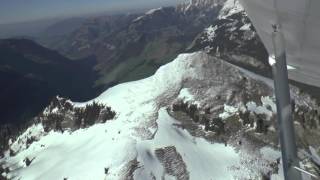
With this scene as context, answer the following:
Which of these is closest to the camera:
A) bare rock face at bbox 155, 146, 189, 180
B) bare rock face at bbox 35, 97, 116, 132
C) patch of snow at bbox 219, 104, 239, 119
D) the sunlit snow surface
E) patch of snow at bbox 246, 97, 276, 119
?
bare rock face at bbox 155, 146, 189, 180

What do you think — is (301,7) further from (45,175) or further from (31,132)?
(31,132)

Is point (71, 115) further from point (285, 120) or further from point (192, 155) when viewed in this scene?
point (285, 120)

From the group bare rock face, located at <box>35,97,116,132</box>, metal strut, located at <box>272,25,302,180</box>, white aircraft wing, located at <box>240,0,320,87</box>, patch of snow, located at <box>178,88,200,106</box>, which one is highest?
white aircraft wing, located at <box>240,0,320,87</box>

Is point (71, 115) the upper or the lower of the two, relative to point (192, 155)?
lower

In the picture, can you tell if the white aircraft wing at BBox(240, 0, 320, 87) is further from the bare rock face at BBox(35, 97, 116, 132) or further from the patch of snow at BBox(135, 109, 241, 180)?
the bare rock face at BBox(35, 97, 116, 132)

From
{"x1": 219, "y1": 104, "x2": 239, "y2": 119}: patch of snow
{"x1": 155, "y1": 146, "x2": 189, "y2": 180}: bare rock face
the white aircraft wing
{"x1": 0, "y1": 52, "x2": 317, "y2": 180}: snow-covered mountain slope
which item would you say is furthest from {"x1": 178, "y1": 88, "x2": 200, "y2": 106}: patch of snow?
the white aircraft wing

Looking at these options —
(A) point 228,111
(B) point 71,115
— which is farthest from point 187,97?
(B) point 71,115

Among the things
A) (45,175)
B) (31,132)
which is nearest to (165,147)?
(45,175)
